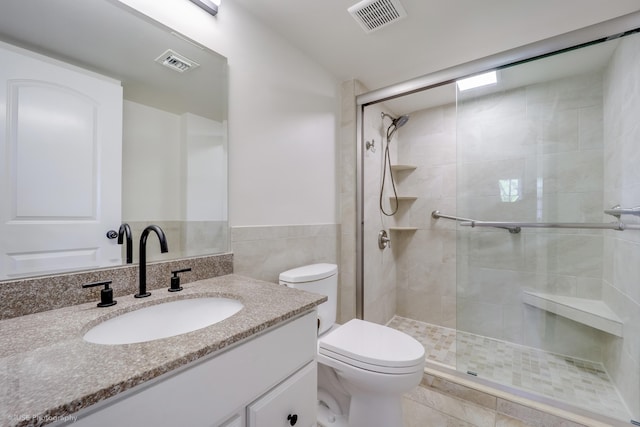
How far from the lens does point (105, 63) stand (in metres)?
0.92

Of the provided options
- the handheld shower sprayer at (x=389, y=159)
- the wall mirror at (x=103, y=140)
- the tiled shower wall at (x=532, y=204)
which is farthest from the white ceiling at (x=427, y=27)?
the handheld shower sprayer at (x=389, y=159)

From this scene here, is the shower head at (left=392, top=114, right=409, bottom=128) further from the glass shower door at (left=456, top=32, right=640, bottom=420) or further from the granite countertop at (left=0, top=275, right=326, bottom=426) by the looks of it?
the granite countertop at (left=0, top=275, right=326, bottom=426)

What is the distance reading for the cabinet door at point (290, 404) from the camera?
0.67 m

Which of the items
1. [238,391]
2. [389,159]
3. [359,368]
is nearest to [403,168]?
[389,159]

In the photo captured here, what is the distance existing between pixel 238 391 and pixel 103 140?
921 mm

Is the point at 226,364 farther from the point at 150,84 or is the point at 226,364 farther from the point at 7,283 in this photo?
the point at 150,84

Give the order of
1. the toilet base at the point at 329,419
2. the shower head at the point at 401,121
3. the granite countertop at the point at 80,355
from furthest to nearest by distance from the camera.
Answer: the shower head at the point at 401,121, the toilet base at the point at 329,419, the granite countertop at the point at 80,355

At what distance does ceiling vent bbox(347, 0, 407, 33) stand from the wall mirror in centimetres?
73

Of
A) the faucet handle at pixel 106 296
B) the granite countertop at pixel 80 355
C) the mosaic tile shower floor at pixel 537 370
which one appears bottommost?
the mosaic tile shower floor at pixel 537 370

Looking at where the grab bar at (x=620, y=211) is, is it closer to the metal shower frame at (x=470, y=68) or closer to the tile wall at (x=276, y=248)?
the metal shower frame at (x=470, y=68)

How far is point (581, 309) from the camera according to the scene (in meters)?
1.57

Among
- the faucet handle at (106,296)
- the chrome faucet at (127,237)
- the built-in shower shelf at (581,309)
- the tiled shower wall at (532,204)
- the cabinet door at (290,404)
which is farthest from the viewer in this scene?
the tiled shower wall at (532,204)

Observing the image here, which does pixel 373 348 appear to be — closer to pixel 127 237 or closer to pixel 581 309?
pixel 127 237

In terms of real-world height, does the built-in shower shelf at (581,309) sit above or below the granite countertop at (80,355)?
below
